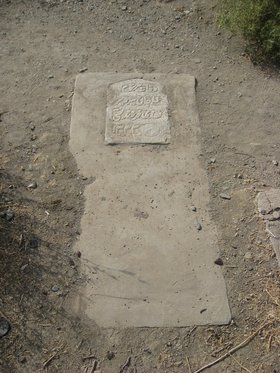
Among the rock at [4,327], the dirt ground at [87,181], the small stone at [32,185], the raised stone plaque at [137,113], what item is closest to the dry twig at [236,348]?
the dirt ground at [87,181]

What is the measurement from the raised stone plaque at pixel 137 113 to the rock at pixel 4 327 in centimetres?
156

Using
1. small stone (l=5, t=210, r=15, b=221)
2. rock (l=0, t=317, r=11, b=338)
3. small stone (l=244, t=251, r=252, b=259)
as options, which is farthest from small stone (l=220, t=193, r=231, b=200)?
rock (l=0, t=317, r=11, b=338)

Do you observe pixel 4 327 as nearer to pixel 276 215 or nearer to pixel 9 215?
pixel 9 215

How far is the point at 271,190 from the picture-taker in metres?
3.33

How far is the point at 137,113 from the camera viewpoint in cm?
377

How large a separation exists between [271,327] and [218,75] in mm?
2419

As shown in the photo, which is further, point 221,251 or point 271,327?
point 221,251

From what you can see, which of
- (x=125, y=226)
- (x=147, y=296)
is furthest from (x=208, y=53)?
(x=147, y=296)

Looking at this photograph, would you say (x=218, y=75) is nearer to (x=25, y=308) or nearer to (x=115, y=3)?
Answer: (x=115, y=3)

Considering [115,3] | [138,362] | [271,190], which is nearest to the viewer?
[138,362]

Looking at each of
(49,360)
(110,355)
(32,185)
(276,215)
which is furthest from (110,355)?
(276,215)

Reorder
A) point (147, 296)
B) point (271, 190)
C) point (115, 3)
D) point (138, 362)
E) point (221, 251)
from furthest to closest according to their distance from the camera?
1. point (115, 3)
2. point (271, 190)
3. point (221, 251)
4. point (147, 296)
5. point (138, 362)

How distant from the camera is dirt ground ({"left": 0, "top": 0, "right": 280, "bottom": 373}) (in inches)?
103

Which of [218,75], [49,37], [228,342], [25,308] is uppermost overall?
[49,37]
